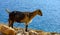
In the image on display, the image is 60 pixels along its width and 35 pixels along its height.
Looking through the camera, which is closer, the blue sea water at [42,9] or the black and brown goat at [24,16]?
the black and brown goat at [24,16]

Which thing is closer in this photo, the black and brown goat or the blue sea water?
the black and brown goat

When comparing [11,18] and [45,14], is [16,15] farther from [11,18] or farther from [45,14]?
[45,14]

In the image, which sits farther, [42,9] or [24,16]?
[42,9]

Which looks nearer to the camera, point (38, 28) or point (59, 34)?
point (59, 34)

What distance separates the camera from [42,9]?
2.61 metres

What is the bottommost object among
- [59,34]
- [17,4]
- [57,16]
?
[59,34]

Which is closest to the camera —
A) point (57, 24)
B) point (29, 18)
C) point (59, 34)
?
point (29, 18)

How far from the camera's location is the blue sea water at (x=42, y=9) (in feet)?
8.29

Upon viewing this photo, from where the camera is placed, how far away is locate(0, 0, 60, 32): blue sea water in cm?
253

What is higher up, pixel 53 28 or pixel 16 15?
pixel 16 15

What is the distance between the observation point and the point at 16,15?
198 centimetres

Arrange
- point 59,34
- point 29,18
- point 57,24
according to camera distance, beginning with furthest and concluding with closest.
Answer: point 57,24, point 59,34, point 29,18

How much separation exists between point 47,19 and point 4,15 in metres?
0.64

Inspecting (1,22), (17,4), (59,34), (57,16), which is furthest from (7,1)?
(59,34)
